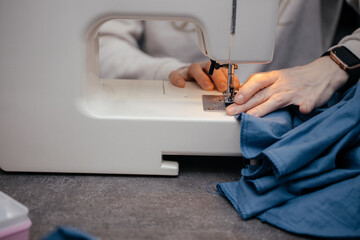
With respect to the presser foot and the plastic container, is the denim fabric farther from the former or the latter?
the plastic container

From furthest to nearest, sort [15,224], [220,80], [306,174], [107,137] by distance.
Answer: [220,80]
[107,137]
[306,174]
[15,224]

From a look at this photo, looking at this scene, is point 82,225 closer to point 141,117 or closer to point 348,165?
point 141,117

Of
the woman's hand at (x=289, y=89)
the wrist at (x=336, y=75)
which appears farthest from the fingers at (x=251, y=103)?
the wrist at (x=336, y=75)

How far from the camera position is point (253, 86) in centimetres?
94

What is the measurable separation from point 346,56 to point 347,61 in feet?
0.05

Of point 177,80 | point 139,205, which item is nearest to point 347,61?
point 177,80

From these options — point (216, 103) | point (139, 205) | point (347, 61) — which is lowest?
point (139, 205)

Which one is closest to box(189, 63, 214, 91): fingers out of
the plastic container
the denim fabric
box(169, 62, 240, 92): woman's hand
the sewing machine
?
box(169, 62, 240, 92): woman's hand

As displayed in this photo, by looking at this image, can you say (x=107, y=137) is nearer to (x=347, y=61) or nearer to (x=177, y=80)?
(x=177, y=80)

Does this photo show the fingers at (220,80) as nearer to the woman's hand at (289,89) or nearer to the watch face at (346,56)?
the woman's hand at (289,89)

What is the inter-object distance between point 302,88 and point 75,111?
19.2 inches

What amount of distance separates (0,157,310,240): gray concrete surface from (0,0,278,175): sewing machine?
0.03 metres

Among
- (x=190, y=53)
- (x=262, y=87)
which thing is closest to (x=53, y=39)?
(x=262, y=87)

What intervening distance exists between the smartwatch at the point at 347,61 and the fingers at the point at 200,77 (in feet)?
0.99
